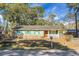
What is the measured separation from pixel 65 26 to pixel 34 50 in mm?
834

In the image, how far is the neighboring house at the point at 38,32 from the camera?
431 centimetres

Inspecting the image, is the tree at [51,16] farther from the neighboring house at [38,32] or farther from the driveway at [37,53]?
the driveway at [37,53]

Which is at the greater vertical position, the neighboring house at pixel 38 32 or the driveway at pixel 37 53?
the neighboring house at pixel 38 32

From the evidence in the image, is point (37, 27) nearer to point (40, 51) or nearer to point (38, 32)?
point (38, 32)

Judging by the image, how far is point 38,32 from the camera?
4348 millimetres

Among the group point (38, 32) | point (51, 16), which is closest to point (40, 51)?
point (38, 32)

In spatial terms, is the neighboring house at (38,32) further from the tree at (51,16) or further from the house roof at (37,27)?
the tree at (51,16)

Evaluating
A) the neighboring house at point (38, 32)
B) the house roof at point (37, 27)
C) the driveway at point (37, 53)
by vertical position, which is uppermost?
the house roof at point (37, 27)

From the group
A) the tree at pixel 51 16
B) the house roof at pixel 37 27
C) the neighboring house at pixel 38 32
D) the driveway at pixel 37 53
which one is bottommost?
the driveway at pixel 37 53

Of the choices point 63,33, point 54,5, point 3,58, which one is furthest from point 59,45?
point 3,58

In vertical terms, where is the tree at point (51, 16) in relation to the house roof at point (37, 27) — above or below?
above

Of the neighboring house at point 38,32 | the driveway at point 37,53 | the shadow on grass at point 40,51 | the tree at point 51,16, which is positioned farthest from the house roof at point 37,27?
the driveway at point 37,53

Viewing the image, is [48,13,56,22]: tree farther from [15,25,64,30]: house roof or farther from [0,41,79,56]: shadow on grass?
[0,41,79,56]: shadow on grass

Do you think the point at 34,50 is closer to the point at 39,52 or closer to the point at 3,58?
the point at 39,52
